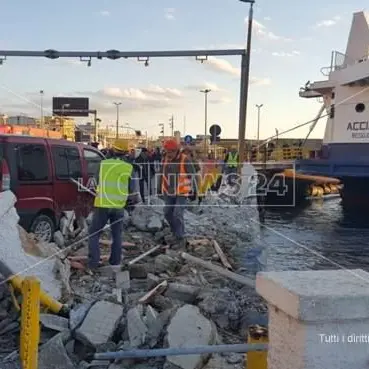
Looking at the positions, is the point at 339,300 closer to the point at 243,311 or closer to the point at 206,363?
the point at 206,363

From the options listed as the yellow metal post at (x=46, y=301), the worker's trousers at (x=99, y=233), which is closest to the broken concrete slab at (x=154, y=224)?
the worker's trousers at (x=99, y=233)

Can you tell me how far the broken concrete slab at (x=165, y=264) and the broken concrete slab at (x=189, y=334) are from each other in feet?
10.0

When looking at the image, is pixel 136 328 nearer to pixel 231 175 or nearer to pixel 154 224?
pixel 154 224

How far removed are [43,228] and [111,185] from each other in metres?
1.82

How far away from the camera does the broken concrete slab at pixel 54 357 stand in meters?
4.02

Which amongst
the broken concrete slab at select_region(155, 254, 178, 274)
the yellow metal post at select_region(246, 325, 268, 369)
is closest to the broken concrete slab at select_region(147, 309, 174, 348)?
the yellow metal post at select_region(246, 325, 268, 369)

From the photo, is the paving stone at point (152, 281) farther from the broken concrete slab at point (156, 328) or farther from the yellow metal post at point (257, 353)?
the yellow metal post at point (257, 353)

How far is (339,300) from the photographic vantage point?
244 centimetres

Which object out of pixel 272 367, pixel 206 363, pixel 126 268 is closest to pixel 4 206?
pixel 126 268

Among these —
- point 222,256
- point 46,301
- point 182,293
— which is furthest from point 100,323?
point 222,256

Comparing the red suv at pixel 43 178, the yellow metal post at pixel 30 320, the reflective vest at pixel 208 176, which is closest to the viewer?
the yellow metal post at pixel 30 320

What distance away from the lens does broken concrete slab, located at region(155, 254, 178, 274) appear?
761 cm

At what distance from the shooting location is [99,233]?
766cm

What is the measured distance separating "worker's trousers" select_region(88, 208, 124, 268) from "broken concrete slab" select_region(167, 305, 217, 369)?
3.16 metres
